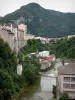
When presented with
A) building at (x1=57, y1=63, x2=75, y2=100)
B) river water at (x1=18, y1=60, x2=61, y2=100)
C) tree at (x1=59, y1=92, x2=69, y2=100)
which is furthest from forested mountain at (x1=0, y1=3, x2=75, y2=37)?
tree at (x1=59, y1=92, x2=69, y2=100)

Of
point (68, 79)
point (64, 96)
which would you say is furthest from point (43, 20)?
point (64, 96)

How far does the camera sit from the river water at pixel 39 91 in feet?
55.8

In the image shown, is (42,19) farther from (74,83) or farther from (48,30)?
(74,83)

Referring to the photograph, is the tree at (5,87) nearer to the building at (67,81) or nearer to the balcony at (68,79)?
the building at (67,81)

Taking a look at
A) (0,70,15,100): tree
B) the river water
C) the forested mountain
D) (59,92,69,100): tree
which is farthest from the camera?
the forested mountain

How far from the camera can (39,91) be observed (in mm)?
18703

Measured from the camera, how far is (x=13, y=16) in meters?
82.4

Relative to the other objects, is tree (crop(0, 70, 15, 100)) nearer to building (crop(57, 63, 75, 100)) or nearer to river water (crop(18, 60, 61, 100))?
river water (crop(18, 60, 61, 100))

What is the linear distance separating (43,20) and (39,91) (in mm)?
74303

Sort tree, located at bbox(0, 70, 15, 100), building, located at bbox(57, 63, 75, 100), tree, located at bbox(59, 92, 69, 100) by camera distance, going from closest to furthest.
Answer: tree, located at bbox(59, 92, 69, 100) → tree, located at bbox(0, 70, 15, 100) → building, located at bbox(57, 63, 75, 100)

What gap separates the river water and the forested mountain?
53.9m

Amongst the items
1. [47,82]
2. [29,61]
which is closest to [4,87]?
[47,82]

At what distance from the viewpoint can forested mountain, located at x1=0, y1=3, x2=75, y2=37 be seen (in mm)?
82000

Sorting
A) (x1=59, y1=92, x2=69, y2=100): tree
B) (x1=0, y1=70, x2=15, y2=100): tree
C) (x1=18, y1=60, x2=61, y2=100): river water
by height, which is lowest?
(x1=18, y1=60, x2=61, y2=100): river water
